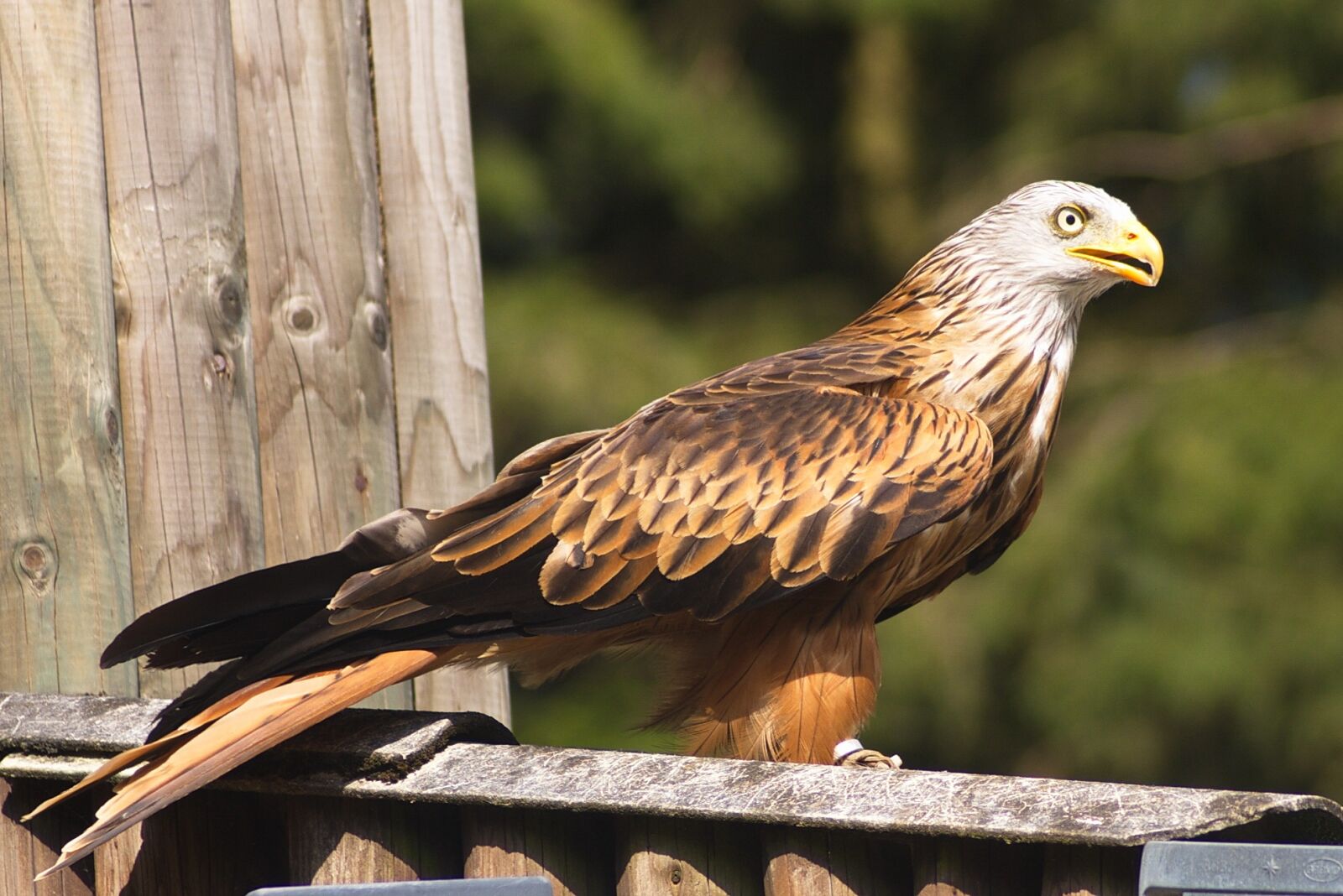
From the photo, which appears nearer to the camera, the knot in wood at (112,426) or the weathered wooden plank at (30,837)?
the weathered wooden plank at (30,837)

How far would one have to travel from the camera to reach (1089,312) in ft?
42.0

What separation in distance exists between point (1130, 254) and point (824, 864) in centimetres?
223

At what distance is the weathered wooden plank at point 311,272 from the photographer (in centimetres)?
391

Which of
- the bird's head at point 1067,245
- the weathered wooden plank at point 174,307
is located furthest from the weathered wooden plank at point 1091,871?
the bird's head at point 1067,245

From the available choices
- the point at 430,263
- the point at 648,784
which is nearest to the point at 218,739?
the point at 648,784

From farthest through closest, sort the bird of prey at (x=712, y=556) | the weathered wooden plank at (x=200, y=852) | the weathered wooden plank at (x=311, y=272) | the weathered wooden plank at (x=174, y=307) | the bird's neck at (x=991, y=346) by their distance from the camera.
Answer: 1. the bird's neck at (x=991, y=346)
2. the weathered wooden plank at (x=311, y=272)
3. the weathered wooden plank at (x=174, y=307)
4. the bird of prey at (x=712, y=556)
5. the weathered wooden plank at (x=200, y=852)

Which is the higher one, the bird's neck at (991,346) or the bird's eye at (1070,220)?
the bird's eye at (1070,220)

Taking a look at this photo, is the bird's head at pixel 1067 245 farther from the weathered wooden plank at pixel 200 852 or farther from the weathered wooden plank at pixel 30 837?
the weathered wooden plank at pixel 30 837

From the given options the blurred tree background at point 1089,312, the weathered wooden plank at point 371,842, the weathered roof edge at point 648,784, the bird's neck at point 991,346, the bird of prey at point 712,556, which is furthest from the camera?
the blurred tree background at point 1089,312

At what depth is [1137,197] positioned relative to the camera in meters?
12.2

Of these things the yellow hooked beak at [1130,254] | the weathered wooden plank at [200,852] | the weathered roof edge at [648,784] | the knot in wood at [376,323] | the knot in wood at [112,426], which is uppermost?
the yellow hooked beak at [1130,254]

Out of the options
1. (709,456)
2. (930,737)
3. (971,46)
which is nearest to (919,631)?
(930,737)

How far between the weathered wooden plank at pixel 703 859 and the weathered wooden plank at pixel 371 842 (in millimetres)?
444

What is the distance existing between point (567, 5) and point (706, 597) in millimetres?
9192
